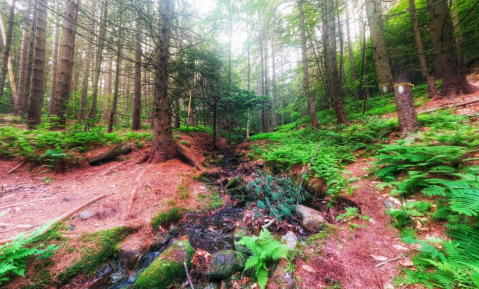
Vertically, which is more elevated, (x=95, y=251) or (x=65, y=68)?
(x=65, y=68)

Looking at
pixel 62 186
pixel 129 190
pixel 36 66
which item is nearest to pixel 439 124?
pixel 129 190

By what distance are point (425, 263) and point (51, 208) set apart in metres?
5.54

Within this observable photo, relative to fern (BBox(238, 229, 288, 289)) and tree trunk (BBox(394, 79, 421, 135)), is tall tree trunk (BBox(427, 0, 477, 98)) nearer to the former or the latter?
tree trunk (BBox(394, 79, 421, 135))

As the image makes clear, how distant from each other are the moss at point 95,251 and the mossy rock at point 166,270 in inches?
31.3

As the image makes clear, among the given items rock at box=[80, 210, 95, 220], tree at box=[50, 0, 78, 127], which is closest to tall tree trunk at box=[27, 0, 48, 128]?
tree at box=[50, 0, 78, 127]

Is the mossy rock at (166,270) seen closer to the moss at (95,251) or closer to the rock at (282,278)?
the moss at (95,251)

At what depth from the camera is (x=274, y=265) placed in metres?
1.99

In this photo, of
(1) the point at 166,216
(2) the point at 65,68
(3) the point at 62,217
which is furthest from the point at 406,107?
(2) the point at 65,68

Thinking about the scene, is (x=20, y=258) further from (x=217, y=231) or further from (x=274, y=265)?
(x=274, y=265)

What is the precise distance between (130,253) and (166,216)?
947 millimetres

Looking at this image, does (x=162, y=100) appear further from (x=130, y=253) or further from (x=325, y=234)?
(x=325, y=234)

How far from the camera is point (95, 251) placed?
242cm

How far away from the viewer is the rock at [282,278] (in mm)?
1744

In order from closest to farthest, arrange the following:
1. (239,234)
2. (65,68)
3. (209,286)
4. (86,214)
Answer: (209,286), (86,214), (239,234), (65,68)
